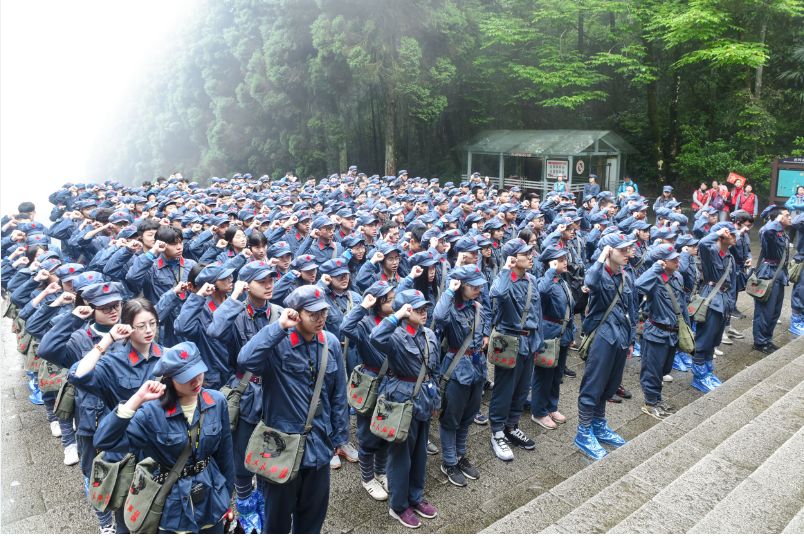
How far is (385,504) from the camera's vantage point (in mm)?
5375

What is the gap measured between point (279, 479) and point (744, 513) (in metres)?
3.48

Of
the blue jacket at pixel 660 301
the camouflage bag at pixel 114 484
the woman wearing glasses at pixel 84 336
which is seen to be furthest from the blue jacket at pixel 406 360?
the blue jacket at pixel 660 301

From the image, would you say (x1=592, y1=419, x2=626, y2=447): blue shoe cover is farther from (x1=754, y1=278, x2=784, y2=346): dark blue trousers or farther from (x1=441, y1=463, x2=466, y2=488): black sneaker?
(x1=754, y1=278, x2=784, y2=346): dark blue trousers

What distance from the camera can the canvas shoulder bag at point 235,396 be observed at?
195 inches

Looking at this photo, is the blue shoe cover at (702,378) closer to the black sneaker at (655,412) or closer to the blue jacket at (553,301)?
the black sneaker at (655,412)

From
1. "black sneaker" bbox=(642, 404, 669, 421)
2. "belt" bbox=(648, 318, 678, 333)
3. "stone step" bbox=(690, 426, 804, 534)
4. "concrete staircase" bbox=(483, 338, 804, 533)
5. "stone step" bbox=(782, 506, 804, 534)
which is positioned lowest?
"black sneaker" bbox=(642, 404, 669, 421)

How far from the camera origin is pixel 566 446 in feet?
21.1

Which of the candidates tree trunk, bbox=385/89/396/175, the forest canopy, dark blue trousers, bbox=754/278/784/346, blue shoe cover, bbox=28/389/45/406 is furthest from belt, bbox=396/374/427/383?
tree trunk, bbox=385/89/396/175

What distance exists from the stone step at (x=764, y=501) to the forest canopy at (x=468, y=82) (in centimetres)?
1686

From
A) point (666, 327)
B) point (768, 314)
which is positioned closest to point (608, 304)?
point (666, 327)

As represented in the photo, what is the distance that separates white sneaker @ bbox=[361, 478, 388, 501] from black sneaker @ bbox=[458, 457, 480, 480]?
841 mm

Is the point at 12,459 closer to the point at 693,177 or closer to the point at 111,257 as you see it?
the point at 111,257

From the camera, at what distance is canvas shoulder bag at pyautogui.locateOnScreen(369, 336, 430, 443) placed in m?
4.76

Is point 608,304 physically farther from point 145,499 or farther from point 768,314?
point 145,499
